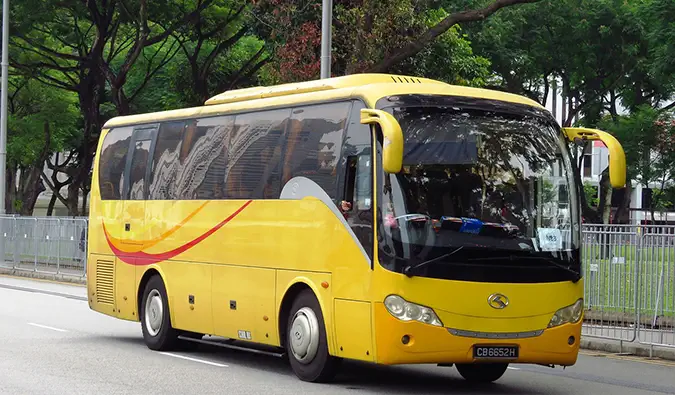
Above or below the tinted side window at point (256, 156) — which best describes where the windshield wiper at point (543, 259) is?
below

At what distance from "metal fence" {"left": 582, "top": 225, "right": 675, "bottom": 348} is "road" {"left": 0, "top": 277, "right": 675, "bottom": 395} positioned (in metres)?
0.61

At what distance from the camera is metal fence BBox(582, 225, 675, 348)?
17156mm

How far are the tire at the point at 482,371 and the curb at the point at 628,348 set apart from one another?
13.3 feet

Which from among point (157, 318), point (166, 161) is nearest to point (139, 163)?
point (166, 161)

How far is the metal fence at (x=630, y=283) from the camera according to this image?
17.2 metres

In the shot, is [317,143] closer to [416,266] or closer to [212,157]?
[416,266]

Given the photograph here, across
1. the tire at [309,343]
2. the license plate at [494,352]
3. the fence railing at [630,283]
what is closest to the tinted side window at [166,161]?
the tire at [309,343]

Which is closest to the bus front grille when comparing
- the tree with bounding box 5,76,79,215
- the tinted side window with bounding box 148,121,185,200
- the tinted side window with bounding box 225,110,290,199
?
the tinted side window with bounding box 148,121,185,200

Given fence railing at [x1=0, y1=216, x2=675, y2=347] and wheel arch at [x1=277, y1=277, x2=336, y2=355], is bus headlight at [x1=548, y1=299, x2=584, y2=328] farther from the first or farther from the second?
fence railing at [x1=0, y1=216, x2=675, y2=347]

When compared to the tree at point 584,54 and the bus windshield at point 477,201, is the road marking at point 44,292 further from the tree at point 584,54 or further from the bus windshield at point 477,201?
the tree at point 584,54

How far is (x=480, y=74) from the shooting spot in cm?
3309

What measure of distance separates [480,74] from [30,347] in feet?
63.2

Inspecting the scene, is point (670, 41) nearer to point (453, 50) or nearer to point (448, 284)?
point (453, 50)

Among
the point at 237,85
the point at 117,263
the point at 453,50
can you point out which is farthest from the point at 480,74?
the point at 117,263
